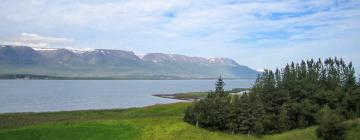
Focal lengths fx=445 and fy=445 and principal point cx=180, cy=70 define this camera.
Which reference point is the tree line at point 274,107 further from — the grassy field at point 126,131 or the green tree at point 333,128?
the green tree at point 333,128

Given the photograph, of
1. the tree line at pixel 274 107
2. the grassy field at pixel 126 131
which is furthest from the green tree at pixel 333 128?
the tree line at pixel 274 107

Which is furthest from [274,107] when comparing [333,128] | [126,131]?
[126,131]

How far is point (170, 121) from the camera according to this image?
8131cm

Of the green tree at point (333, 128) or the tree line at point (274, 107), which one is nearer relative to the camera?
the green tree at point (333, 128)

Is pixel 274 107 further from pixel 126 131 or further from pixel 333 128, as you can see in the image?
pixel 126 131

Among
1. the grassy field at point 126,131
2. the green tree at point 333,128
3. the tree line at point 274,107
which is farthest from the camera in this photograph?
the tree line at point 274,107

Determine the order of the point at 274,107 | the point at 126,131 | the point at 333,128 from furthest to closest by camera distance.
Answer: the point at 274,107 → the point at 126,131 → the point at 333,128

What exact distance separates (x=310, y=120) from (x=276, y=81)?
15.6m

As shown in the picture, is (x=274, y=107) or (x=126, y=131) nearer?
(x=126, y=131)

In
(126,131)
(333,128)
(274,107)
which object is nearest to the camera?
(333,128)

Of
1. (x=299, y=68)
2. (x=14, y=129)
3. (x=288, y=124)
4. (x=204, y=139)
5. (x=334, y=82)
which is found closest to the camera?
(x=204, y=139)

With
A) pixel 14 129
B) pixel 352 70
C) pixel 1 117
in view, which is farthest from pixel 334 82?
pixel 1 117

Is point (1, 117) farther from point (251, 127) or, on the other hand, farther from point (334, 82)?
point (334, 82)

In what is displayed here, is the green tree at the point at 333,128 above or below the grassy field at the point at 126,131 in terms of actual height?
above
